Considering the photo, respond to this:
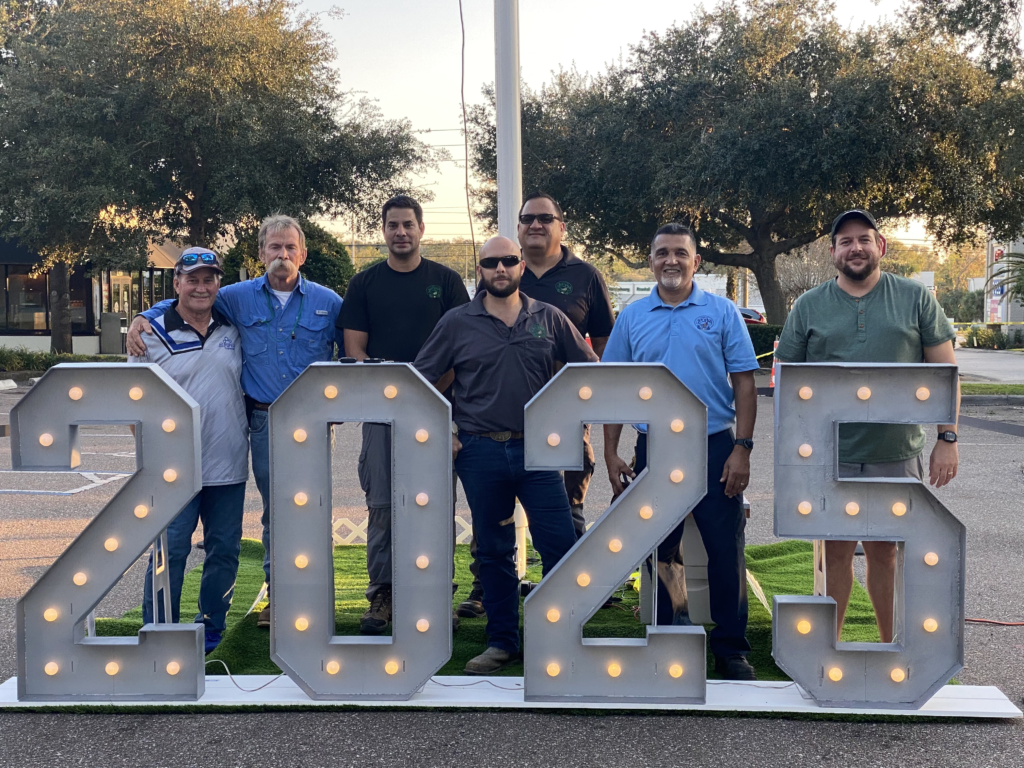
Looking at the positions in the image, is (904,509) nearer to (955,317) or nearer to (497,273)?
(497,273)

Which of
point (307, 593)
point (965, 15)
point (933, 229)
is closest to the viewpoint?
point (307, 593)

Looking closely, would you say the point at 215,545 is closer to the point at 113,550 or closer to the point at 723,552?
the point at 113,550

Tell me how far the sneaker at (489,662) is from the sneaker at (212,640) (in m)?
1.16

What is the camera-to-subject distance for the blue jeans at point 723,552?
4062 millimetres

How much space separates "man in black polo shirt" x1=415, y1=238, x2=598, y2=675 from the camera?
13.2ft

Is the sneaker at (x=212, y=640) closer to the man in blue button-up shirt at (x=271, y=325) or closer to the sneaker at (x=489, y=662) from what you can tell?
the man in blue button-up shirt at (x=271, y=325)

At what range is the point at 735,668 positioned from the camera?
13.1 feet

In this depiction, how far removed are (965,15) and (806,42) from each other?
4681 mm


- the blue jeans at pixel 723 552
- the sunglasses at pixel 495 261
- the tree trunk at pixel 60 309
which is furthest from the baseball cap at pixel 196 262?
the tree trunk at pixel 60 309

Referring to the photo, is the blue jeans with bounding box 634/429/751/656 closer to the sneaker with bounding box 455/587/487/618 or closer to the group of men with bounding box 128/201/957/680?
the group of men with bounding box 128/201/957/680

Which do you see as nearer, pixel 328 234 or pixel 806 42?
pixel 806 42

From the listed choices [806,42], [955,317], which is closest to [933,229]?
[806,42]

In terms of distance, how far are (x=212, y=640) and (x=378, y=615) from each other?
768 millimetres

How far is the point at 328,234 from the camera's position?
91.0 ft
